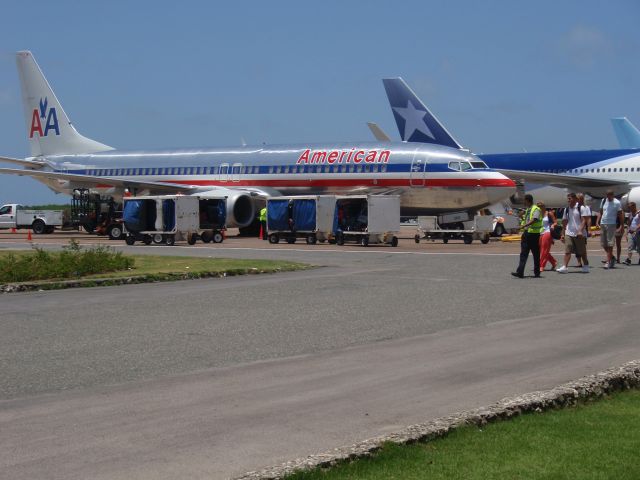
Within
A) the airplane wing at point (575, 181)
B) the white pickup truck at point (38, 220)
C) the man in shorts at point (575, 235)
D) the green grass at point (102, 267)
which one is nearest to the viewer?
the green grass at point (102, 267)

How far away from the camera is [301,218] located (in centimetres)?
3500

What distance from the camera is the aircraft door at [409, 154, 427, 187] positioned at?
118 ft

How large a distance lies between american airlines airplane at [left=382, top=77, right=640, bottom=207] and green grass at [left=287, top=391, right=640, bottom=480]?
3855 centimetres

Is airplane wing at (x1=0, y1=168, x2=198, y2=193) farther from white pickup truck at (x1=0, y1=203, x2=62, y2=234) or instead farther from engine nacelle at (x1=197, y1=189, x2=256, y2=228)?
white pickup truck at (x1=0, y1=203, x2=62, y2=234)

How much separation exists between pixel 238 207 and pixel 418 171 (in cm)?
777

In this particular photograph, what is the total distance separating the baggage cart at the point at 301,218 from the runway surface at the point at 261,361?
52.2ft

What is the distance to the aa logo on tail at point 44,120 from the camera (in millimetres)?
49750

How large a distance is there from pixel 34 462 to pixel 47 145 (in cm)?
4607

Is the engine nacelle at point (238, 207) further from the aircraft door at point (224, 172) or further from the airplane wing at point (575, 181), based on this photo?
the airplane wing at point (575, 181)

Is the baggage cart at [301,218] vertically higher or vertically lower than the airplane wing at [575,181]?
lower

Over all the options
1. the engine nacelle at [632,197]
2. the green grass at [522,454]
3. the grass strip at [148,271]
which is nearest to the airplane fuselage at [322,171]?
the engine nacelle at [632,197]

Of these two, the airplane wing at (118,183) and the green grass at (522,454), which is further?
the airplane wing at (118,183)

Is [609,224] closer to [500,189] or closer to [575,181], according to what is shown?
[500,189]

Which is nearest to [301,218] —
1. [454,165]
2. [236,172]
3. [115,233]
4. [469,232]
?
[454,165]
